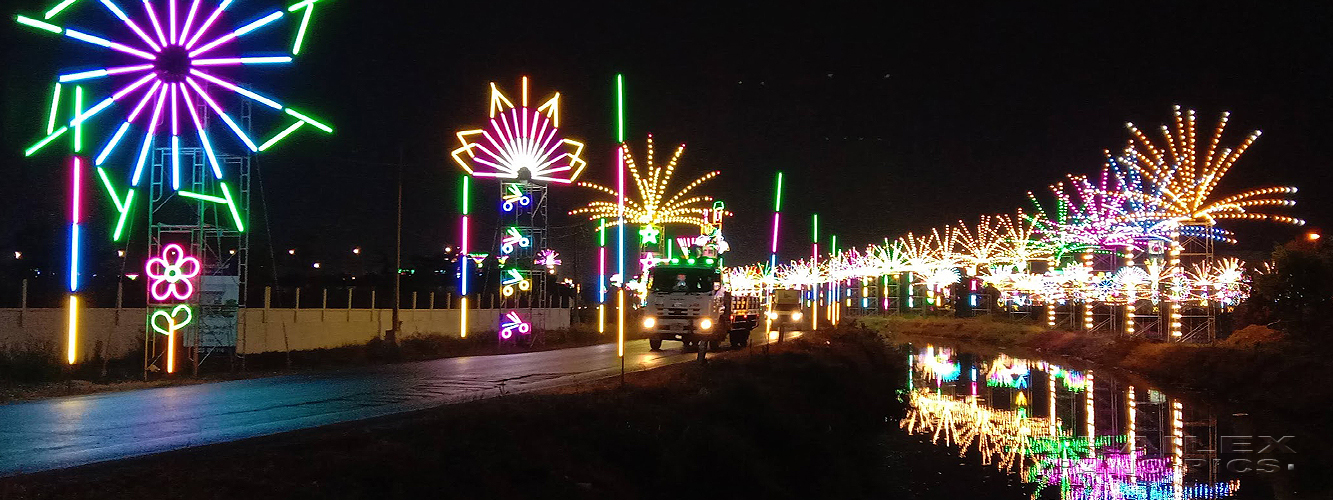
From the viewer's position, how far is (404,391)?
912 inches

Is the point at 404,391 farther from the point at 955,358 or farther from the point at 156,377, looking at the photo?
the point at 955,358

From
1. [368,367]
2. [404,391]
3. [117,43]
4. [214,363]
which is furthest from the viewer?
[368,367]

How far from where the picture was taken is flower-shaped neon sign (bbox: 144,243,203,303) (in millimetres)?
26438

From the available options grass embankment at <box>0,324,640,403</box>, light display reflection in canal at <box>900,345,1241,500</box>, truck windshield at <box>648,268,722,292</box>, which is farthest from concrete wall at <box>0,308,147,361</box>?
light display reflection in canal at <box>900,345,1241,500</box>

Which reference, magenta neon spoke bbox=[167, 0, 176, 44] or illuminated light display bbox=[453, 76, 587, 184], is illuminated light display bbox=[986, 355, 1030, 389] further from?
magenta neon spoke bbox=[167, 0, 176, 44]

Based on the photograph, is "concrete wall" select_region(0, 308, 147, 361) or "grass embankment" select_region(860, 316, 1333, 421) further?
"concrete wall" select_region(0, 308, 147, 361)

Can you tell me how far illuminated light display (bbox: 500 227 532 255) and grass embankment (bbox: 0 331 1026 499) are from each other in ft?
65.2

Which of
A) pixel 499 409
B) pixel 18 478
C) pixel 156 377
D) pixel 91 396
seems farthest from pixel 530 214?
pixel 18 478

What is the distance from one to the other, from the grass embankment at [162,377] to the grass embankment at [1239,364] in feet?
78.7

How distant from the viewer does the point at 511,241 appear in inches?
1797

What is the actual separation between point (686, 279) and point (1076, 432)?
1704 cm

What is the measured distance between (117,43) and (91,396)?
30.5 ft

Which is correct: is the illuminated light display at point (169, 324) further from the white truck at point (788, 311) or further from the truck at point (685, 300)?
the white truck at point (788, 311)

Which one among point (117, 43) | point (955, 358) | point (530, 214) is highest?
point (117, 43)
